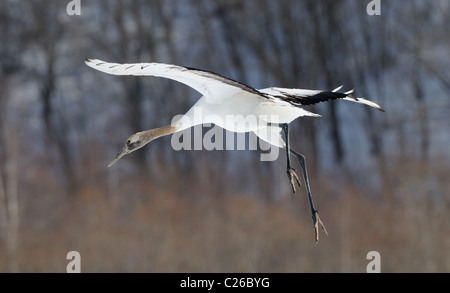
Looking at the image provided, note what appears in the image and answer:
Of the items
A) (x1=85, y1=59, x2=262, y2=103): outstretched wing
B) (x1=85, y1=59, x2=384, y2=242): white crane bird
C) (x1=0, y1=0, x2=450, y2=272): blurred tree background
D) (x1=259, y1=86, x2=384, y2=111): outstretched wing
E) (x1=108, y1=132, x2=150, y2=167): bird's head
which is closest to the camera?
(x1=85, y1=59, x2=262, y2=103): outstretched wing

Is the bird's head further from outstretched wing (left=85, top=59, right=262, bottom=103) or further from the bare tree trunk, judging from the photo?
the bare tree trunk

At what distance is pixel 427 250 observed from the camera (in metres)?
16.4

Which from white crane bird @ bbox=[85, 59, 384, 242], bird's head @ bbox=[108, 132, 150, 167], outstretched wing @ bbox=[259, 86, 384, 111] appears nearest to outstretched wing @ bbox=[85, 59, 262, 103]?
white crane bird @ bbox=[85, 59, 384, 242]

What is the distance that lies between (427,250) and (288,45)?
9.54 metres

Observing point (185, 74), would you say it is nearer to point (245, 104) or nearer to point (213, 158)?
point (245, 104)

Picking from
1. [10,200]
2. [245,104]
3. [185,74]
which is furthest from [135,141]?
[10,200]

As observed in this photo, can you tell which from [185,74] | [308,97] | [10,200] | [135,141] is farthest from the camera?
[10,200]

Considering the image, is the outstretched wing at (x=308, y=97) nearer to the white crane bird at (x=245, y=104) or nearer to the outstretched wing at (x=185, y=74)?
the white crane bird at (x=245, y=104)

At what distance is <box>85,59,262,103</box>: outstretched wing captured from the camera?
6.24 meters

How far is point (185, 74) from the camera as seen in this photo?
6.38 m

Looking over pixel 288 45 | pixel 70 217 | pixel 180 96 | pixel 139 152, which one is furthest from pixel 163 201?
pixel 288 45

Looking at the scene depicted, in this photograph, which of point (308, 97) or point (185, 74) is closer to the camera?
point (185, 74)
